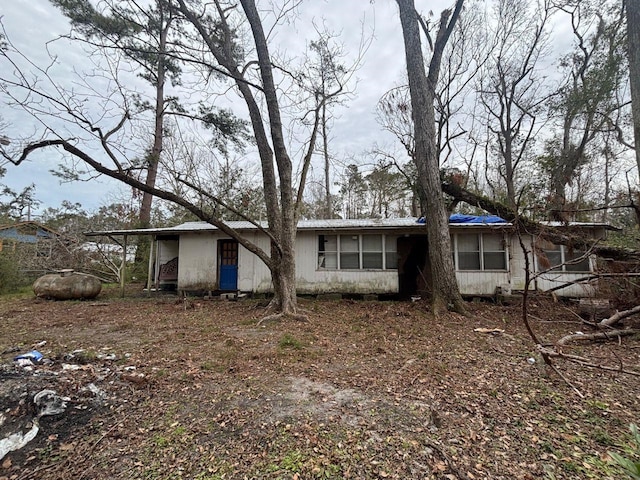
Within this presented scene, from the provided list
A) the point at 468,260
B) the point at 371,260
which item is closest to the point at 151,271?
the point at 371,260

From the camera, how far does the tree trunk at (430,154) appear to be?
284 inches

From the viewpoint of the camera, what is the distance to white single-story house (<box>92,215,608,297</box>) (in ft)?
29.4

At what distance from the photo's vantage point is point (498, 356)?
4430mm

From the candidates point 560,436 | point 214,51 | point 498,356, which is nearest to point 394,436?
point 560,436

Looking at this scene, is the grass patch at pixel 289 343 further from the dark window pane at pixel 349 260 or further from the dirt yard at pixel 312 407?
the dark window pane at pixel 349 260

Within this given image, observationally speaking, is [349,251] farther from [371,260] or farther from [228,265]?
[228,265]

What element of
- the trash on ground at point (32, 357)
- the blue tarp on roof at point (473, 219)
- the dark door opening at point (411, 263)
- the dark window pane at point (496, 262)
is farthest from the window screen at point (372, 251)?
the trash on ground at point (32, 357)

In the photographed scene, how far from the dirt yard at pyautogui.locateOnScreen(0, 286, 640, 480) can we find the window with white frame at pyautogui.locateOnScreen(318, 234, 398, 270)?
4288 millimetres

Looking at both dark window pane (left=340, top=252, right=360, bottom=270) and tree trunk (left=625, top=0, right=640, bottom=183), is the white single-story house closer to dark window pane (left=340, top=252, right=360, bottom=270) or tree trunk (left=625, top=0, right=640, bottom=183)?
dark window pane (left=340, top=252, right=360, bottom=270)

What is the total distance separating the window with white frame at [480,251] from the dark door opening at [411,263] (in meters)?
1.13

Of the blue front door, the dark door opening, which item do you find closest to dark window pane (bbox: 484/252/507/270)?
the dark door opening

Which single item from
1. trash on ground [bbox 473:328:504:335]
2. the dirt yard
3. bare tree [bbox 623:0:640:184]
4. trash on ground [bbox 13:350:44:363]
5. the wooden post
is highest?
bare tree [bbox 623:0:640:184]

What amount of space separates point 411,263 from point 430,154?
4.07m

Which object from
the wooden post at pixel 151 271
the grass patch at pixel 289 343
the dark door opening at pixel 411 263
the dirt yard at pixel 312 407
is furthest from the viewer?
the wooden post at pixel 151 271
